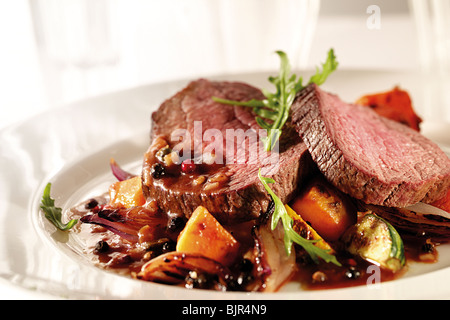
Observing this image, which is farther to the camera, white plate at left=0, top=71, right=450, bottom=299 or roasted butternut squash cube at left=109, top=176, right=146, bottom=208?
roasted butternut squash cube at left=109, top=176, right=146, bottom=208

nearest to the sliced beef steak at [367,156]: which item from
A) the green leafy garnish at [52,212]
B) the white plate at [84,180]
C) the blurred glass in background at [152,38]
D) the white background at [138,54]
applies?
the white plate at [84,180]

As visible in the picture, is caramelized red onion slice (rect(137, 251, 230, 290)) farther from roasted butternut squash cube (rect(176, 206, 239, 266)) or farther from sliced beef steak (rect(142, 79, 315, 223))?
sliced beef steak (rect(142, 79, 315, 223))

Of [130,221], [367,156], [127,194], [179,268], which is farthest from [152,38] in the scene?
[179,268]

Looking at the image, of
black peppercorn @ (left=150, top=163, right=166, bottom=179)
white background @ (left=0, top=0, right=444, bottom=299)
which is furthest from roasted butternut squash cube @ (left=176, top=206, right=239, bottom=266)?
white background @ (left=0, top=0, right=444, bottom=299)

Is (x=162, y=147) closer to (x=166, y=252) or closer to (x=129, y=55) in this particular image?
(x=166, y=252)

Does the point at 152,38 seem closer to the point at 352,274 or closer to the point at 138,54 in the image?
the point at 138,54

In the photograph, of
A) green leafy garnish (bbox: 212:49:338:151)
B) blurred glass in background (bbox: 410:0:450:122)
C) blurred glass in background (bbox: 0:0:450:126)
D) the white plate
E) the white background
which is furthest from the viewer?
blurred glass in background (bbox: 410:0:450:122)

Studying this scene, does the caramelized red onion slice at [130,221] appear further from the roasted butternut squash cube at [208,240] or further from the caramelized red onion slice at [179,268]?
the caramelized red onion slice at [179,268]
